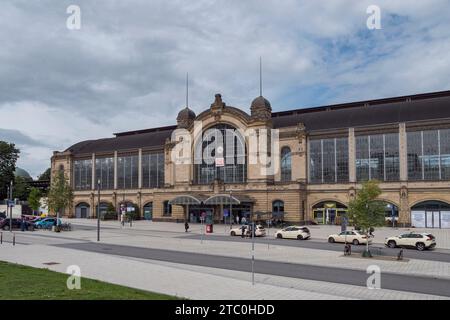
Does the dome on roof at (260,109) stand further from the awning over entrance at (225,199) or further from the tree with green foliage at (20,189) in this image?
the tree with green foliage at (20,189)

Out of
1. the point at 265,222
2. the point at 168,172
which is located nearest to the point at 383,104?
the point at 265,222

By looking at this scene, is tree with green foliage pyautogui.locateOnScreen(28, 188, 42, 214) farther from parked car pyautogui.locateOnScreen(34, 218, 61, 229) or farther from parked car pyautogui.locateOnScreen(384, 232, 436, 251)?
parked car pyautogui.locateOnScreen(384, 232, 436, 251)

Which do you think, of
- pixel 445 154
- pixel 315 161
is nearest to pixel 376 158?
pixel 445 154

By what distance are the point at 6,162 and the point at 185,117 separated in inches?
2029

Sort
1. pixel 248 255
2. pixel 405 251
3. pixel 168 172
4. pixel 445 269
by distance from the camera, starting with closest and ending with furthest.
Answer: pixel 445 269 → pixel 248 255 → pixel 405 251 → pixel 168 172

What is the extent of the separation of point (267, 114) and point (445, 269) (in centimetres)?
4653

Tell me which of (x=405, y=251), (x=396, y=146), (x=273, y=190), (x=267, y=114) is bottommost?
(x=405, y=251)

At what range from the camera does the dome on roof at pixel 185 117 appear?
76125mm

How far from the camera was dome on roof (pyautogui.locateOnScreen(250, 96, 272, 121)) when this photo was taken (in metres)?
66.6

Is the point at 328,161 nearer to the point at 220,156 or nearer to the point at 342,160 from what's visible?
the point at 342,160

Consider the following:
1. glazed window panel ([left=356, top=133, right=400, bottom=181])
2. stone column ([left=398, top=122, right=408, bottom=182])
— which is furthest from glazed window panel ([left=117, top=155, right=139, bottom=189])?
stone column ([left=398, top=122, right=408, bottom=182])

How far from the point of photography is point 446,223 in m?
53.3
